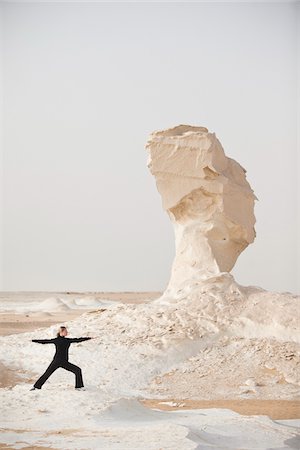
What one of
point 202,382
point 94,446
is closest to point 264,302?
point 202,382

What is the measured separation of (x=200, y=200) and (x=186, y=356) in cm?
440

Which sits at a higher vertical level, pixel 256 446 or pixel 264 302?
pixel 264 302

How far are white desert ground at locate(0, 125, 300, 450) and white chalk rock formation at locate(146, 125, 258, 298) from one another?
0.03m

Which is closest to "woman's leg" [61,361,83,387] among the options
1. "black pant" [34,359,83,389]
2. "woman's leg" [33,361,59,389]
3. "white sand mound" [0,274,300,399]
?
"black pant" [34,359,83,389]

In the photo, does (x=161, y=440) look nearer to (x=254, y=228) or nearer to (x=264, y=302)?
(x=264, y=302)

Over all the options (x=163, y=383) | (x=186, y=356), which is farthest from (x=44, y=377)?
(x=186, y=356)

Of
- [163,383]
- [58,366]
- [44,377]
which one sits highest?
[58,366]

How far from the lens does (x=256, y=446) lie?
845 centimetres

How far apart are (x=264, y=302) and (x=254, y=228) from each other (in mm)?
2910

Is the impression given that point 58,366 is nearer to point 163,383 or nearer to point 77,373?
point 77,373

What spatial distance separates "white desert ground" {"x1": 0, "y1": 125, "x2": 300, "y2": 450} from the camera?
342 inches

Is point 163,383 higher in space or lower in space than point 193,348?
lower

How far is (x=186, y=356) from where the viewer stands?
13.7 meters

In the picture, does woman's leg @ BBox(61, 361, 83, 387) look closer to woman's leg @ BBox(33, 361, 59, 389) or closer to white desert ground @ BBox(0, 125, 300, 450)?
woman's leg @ BBox(33, 361, 59, 389)
